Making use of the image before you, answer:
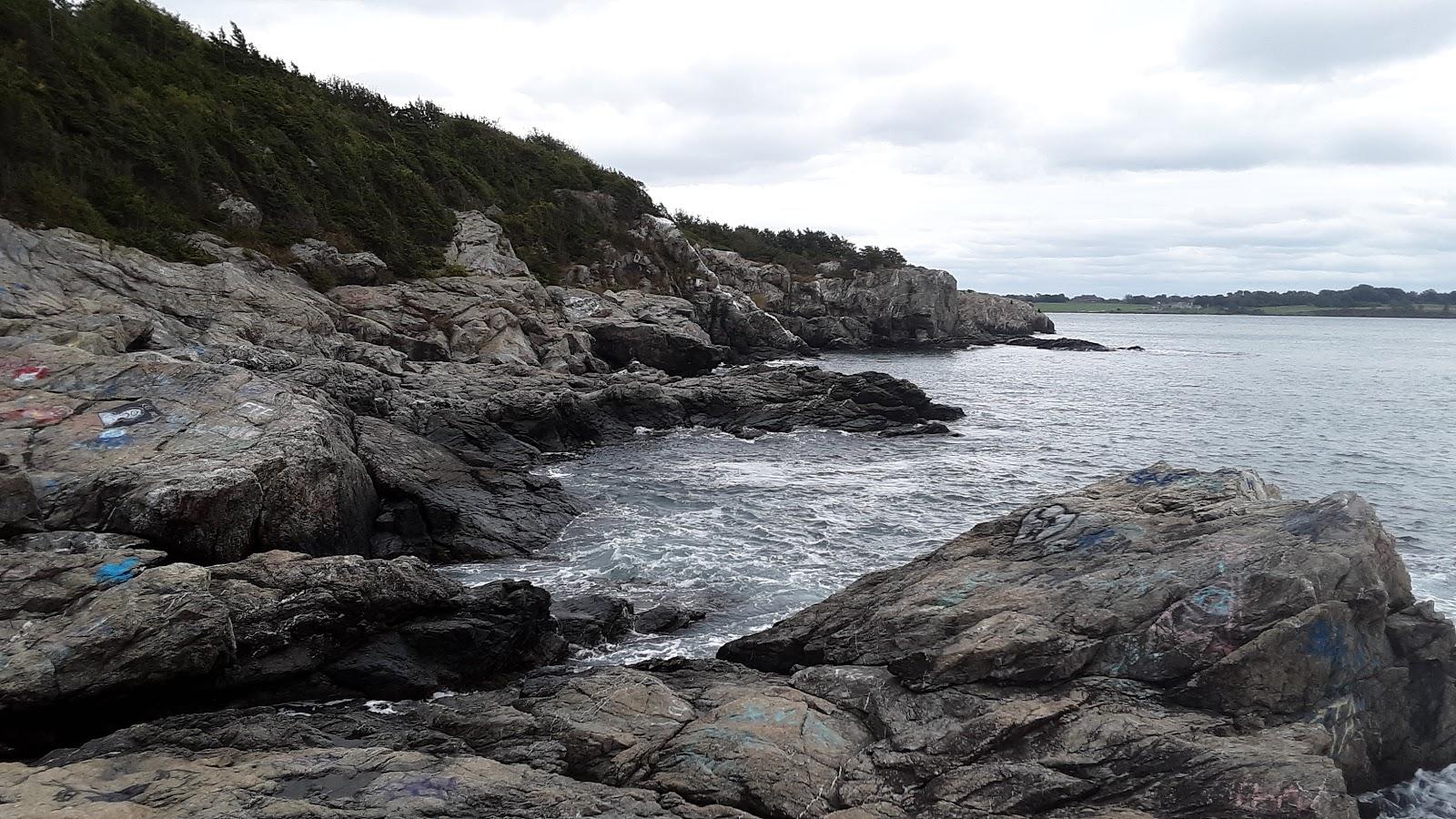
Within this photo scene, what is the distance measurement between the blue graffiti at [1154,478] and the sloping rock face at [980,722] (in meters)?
2.09

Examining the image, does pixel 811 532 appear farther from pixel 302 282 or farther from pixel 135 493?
pixel 302 282

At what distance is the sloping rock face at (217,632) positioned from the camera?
7.66 metres

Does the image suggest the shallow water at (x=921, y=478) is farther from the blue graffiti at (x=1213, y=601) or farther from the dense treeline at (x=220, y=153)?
the dense treeline at (x=220, y=153)

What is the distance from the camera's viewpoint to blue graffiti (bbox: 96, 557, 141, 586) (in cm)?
880

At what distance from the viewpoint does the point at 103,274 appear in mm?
22656

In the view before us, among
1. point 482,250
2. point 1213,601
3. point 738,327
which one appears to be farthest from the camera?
point 738,327

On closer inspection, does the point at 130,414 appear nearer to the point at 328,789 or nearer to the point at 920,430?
the point at 328,789

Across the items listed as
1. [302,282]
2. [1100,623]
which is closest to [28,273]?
[302,282]

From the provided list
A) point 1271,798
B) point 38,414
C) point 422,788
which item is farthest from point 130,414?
point 1271,798

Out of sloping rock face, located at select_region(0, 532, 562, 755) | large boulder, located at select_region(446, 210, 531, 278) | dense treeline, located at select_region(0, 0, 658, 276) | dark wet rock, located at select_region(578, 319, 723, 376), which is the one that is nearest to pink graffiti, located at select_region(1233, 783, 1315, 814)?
sloping rock face, located at select_region(0, 532, 562, 755)

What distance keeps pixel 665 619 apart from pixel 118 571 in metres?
7.63

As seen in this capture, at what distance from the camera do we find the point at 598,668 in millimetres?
10180

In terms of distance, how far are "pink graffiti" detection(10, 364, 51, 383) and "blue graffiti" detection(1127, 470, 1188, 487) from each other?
19.8 metres

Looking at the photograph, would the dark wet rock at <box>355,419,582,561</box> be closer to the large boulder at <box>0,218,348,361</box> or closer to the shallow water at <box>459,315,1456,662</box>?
the shallow water at <box>459,315,1456,662</box>
